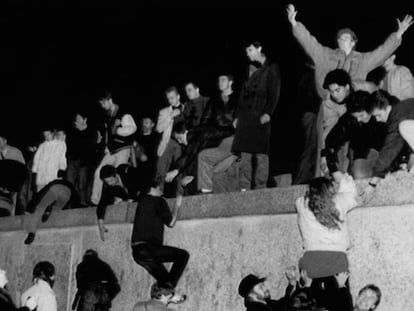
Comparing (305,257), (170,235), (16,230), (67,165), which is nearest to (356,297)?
(305,257)

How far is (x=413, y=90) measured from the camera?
27.4ft

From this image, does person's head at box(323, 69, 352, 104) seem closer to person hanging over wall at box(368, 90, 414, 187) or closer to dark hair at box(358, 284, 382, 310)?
person hanging over wall at box(368, 90, 414, 187)

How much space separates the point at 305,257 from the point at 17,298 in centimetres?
703

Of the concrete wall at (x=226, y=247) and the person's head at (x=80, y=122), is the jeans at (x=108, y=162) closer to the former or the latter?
the concrete wall at (x=226, y=247)

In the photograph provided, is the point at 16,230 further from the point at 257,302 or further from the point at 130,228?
the point at 257,302

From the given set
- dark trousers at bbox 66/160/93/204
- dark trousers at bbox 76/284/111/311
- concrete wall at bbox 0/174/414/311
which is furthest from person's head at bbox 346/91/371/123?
dark trousers at bbox 66/160/93/204

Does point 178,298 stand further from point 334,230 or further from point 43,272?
point 334,230

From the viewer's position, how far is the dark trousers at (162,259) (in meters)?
9.12

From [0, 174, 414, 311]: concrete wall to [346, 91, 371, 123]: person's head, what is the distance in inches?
30.0

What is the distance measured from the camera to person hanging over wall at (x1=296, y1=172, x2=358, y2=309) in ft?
22.1

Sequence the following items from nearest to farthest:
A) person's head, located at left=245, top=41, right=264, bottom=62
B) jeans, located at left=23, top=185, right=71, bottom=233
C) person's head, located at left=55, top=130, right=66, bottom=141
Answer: person's head, located at left=245, top=41, right=264, bottom=62, jeans, located at left=23, top=185, right=71, bottom=233, person's head, located at left=55, top=130, right=66, bottom=141

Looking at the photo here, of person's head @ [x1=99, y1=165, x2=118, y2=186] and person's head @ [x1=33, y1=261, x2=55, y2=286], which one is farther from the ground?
person's head @ [x1=99, y1=165, x2=118, y2=186]

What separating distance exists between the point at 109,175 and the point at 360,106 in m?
4.12

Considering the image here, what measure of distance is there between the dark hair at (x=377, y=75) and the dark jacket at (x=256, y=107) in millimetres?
1063
